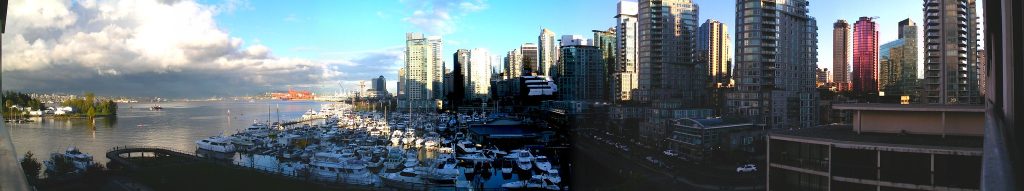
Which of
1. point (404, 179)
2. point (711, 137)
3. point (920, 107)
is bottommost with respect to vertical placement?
point (404, 179)

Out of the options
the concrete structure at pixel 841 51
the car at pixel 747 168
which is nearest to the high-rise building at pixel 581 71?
the concrete structure at pixel 841 51

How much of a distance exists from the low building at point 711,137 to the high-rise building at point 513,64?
9928mm

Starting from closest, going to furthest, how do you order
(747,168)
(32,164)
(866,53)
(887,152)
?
1. (887,152)
2. (32,164)
3. (747,168)
4. (866,53)

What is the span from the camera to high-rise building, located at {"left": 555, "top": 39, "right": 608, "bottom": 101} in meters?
11.8

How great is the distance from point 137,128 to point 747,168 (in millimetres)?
10003

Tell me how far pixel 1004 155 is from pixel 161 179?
638 centimetres

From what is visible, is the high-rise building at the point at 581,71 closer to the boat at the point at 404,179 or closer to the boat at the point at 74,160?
the boat at the point at 404,179

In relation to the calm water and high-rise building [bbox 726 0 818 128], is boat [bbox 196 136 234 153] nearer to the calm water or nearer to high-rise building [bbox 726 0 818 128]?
the calm water

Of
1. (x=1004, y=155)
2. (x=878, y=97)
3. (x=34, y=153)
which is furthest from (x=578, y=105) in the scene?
(x=1004, y=155)

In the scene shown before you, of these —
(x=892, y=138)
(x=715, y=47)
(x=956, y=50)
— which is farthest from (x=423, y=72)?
(x=892, y=138)

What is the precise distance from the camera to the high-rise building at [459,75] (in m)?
15.2

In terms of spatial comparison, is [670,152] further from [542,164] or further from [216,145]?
[216,145]

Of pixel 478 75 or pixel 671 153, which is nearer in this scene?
pixel 671 153

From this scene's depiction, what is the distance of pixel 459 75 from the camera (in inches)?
617
